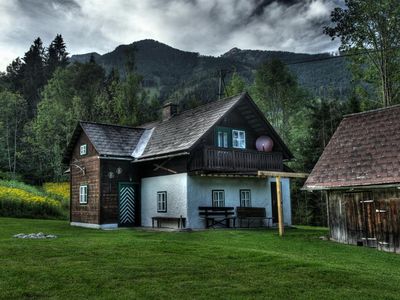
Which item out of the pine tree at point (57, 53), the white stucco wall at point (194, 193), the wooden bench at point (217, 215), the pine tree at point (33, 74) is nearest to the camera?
the white stucco wall at point (194, 193)

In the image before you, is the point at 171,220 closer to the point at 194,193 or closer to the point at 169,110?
the point at 194,193

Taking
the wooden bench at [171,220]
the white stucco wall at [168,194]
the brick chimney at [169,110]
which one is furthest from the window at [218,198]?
the brick chimney at [169,110]

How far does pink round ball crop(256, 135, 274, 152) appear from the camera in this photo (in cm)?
2452

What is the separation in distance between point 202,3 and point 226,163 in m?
10.5

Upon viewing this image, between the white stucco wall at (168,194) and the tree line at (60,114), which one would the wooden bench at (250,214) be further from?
the tree line at (60,114)

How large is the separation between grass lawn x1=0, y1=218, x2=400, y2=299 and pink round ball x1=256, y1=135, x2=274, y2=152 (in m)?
11.4

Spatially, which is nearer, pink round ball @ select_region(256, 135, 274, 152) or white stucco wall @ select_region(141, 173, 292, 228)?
white stucco wall @ select_region(141, 173, 292, 228)

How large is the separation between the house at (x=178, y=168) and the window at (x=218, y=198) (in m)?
0.05

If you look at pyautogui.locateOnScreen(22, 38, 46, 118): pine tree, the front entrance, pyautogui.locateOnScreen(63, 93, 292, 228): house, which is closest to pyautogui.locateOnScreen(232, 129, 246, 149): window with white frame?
pyautogui.locateOnScreen(63, 93, 292, 228): house

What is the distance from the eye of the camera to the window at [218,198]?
22.7m

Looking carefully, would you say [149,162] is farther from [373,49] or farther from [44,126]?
[44,126]

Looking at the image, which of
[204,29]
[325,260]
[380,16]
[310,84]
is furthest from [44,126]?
[310,84]

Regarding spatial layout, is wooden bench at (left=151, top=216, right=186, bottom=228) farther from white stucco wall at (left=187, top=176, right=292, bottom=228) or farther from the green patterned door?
the green patterned door

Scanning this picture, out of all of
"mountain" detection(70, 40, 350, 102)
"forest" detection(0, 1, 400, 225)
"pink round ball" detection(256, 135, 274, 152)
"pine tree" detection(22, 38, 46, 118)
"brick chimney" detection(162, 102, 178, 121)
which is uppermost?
"mountain" detection(70, 40, 350, 102)
